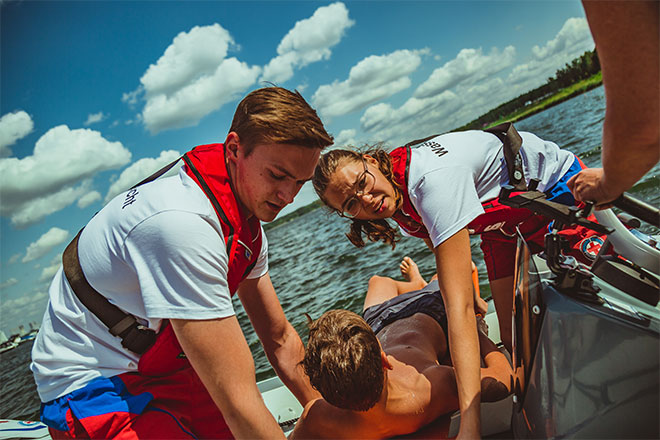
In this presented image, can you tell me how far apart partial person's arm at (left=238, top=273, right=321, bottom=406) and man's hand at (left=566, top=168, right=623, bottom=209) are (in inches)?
64.4

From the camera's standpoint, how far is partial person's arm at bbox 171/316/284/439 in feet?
5.09

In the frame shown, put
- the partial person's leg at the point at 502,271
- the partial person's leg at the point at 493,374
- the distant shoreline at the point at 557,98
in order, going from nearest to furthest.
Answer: the partial person's leg at the point at 493,374 < the partial person's leg at the point at 502,271 < the distant shoreline at the point at 557,98

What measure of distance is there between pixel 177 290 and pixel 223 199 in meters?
0.42

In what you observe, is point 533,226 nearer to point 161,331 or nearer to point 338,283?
point 161,331

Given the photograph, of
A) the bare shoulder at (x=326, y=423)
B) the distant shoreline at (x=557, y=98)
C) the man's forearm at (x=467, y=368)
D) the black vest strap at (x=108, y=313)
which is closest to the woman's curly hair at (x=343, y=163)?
the man's forearm at (x=467, y=368)

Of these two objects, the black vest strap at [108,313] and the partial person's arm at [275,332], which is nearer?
the black vest strap at [108,313]

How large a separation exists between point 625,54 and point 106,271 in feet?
5.77

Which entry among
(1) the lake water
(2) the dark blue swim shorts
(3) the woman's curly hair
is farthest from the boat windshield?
(1) the lake water

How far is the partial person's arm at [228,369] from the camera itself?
155 centimetres

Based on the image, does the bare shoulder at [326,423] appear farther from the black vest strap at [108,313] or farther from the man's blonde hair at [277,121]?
the man's blonde hair at [277,121]

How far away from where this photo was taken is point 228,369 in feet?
5.22

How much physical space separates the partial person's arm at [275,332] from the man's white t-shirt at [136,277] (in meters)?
0.82

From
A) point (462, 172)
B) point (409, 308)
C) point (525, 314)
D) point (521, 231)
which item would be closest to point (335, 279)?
point (409, 308)

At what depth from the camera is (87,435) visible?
174 centimetres
